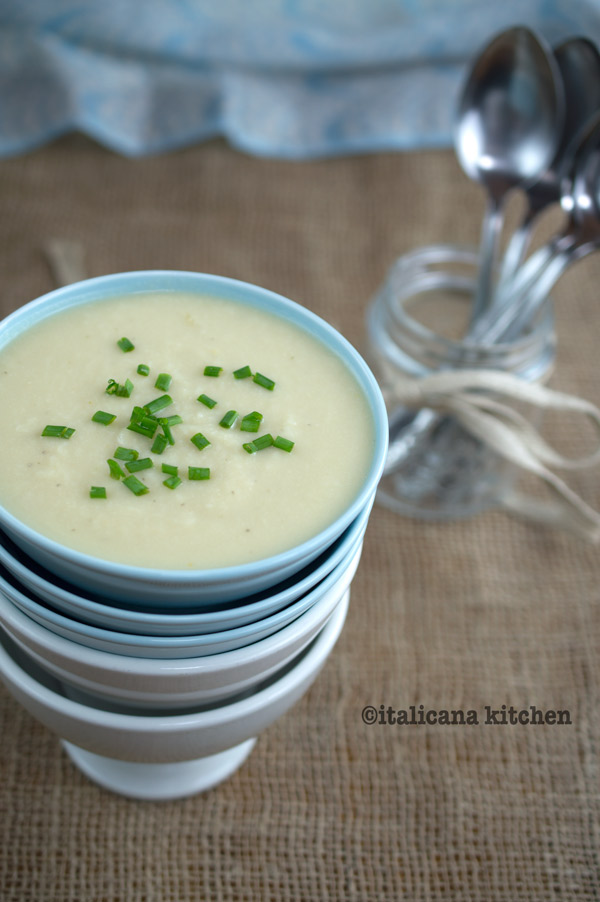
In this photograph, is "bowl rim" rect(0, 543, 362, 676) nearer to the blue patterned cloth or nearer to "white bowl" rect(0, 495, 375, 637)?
"white bowl" rect(0, 495, 375, 637)

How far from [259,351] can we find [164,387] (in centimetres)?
10

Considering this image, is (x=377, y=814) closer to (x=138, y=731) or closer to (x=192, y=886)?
(x=192, y=886)

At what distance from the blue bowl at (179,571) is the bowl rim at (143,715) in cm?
15

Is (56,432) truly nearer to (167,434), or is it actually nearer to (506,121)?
(167,434)

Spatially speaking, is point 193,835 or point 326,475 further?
point 193,835

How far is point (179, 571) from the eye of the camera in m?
0.64

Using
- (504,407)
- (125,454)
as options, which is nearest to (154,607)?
(125,454)

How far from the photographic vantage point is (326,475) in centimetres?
73

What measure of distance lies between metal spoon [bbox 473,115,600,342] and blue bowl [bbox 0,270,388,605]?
19.0 inches

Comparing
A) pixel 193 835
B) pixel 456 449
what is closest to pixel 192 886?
pixel 193 835

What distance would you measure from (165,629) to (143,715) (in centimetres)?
16

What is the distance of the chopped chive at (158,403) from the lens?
0.74m

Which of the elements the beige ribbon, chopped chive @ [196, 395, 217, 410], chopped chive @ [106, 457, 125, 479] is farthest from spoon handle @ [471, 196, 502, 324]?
chopped chive @ [106, 457, 125, 479]

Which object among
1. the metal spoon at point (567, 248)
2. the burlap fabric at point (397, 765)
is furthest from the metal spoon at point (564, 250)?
the burlap fabric at point (397, 765)
